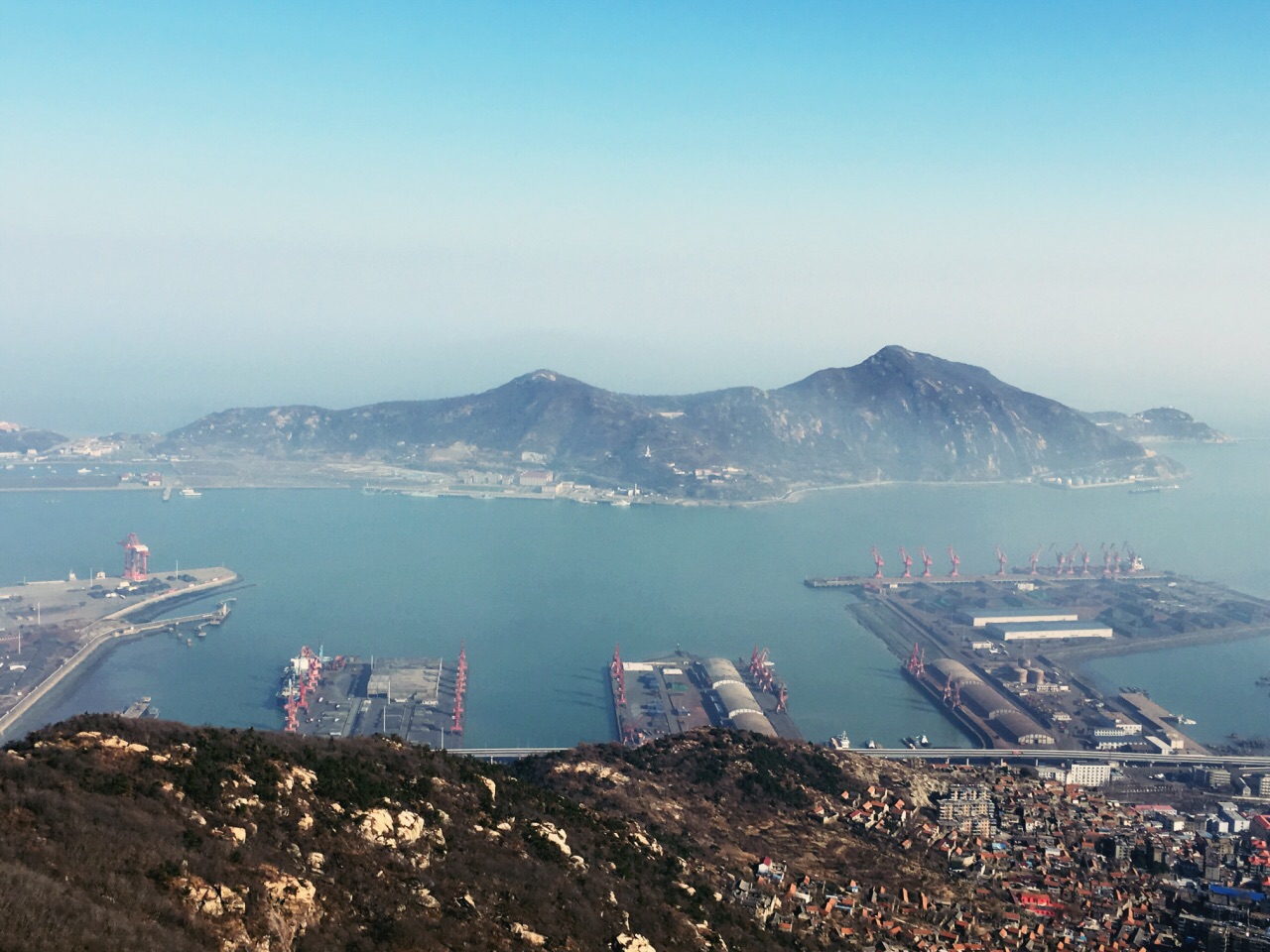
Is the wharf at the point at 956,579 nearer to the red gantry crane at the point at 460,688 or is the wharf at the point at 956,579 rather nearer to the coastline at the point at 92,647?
the red gantry crane at the point at 460,688

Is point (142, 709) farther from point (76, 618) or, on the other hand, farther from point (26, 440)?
point (26, 440)

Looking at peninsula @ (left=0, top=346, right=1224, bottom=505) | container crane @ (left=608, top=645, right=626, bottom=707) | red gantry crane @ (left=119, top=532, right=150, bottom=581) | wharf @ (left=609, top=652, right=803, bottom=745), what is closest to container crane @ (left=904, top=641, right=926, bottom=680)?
wharf @ (left=609, top=652, right=803, bottom=745)

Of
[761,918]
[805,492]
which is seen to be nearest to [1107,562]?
[805,492]

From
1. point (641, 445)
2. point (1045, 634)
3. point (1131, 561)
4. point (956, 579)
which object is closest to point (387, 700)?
point (1045, 634)

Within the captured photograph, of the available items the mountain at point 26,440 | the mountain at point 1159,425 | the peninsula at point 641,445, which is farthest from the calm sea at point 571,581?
the mountain at point 1159,425

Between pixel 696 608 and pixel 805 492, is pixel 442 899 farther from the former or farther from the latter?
pixel 805 492

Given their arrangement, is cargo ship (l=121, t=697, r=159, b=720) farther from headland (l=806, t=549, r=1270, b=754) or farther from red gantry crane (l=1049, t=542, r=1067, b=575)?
red gantry crane (l=1049, t=542, r=1067, b=575)

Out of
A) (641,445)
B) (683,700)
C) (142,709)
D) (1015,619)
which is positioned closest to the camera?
(142,709)
